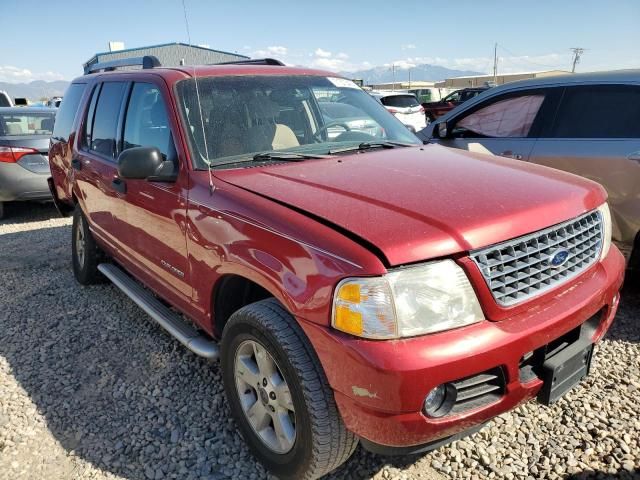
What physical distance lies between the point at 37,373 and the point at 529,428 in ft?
10.0

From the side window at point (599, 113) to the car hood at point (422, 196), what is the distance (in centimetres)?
162

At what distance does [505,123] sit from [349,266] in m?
3.45

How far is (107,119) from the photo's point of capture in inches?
154

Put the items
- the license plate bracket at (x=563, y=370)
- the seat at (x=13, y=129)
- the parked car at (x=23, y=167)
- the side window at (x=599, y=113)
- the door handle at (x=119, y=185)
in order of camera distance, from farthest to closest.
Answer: the seat at (x=13, y=129), the parked car at (x=23, y=167), the side window at (x=599, y=113), the door handle at (x=119, y=185), the license plate bracket at (x=563, y=370)

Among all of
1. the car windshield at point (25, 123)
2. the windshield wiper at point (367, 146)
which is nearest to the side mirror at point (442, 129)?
the windshield wiper at point (367, 146)

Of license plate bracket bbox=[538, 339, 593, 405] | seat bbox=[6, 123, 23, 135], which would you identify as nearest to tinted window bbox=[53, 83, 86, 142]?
seat bbox=[6, 123, 23, 135]

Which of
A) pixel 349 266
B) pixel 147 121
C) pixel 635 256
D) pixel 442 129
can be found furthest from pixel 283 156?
pixel 635 256

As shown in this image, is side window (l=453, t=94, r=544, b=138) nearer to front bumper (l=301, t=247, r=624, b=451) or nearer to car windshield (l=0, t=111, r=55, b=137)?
front bumper (l=301, t=247, r=624, b=451)

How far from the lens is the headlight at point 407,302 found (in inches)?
69.1

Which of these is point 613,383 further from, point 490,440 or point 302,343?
point 302,343

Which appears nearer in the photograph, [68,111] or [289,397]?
[289,397]

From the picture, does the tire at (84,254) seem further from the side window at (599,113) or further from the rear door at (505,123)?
the side window at (599,113)

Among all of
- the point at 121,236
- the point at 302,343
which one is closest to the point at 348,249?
the point at 302,343

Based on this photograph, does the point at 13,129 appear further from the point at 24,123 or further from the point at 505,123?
the point at 505,123
